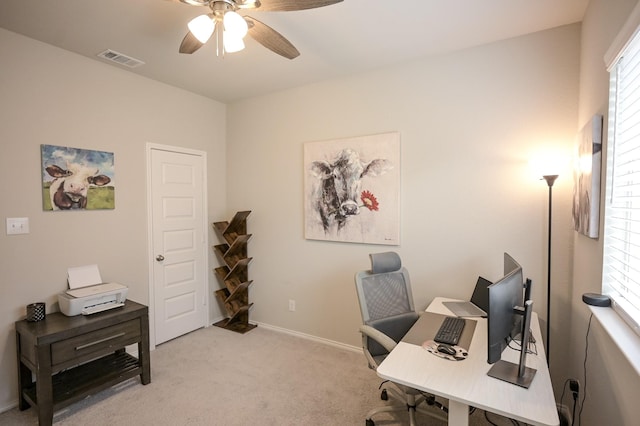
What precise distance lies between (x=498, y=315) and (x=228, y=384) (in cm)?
222

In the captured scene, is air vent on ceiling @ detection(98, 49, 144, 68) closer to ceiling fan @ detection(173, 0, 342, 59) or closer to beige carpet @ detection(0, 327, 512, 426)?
ceiling fan @ detection(173, 0, 342, 59)

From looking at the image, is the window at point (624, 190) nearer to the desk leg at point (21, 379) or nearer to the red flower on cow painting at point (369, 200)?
the red flower on cow painting at point (369, 200)

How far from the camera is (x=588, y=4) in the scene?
6.53 ft

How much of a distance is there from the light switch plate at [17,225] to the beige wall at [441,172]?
2.04m

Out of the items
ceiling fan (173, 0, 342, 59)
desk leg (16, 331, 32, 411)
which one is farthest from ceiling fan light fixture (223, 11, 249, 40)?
desk leg (16, 331, 32, 411)

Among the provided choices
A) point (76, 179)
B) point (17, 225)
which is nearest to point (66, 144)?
point (76, 179)

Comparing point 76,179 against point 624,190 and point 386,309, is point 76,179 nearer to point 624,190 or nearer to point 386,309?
point 386,309

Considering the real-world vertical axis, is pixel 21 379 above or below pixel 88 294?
below

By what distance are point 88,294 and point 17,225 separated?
708 mm

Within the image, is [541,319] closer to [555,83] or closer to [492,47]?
[555,83]

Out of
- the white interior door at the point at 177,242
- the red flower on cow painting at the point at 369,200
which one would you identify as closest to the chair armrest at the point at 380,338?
the red flower on cow painting at the point at 369,200

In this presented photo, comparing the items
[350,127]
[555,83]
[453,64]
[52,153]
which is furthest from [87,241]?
[555,83]

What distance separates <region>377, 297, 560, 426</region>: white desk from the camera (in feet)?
4.02

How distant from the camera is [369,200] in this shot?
10.00 feet
